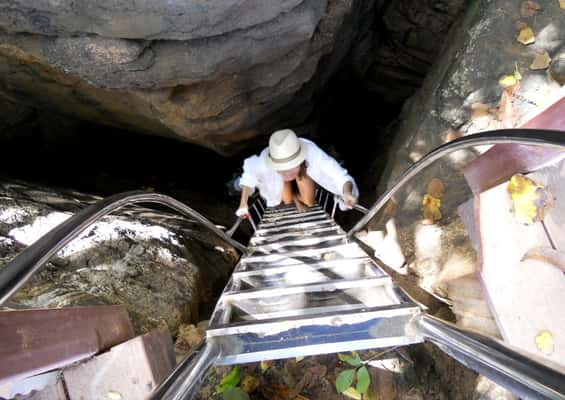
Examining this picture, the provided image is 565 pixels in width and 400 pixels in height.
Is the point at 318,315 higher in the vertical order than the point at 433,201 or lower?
lower

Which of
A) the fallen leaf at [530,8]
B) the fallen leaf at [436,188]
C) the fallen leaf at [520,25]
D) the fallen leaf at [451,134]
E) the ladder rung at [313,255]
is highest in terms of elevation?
the fallen leaf at [530,8]

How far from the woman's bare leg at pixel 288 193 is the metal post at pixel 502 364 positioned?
147 inches

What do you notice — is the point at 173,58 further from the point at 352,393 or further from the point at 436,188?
the point at 352,393

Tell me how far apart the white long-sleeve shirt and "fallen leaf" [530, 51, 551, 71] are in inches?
76.0

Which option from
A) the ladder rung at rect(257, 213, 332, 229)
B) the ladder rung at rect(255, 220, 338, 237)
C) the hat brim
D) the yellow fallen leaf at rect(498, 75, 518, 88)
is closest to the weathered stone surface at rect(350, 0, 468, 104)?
the yellow fallen leaf at rect(498, 75, 518, 88)

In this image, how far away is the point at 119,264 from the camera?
3189 millimetres

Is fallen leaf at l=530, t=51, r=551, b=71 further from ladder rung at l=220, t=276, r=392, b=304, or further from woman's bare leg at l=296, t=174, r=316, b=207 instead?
ladder rung at l=220, t=276, r=392, b=304

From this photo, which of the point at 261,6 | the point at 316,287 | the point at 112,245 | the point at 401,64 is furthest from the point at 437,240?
the point at 401,64

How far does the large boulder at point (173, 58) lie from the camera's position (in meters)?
3.01

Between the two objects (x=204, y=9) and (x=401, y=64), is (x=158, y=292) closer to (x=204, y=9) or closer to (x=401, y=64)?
(x=204, y=9)

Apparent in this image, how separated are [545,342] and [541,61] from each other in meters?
2.67

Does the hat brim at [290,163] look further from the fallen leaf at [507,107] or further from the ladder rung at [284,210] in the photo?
the fallen leaf at [507,107]

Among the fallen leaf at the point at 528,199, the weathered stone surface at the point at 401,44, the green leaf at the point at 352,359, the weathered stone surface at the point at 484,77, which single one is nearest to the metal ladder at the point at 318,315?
the fallen leaf at the point at 528,199

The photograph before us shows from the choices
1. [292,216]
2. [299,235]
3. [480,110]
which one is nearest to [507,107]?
[480,110]
